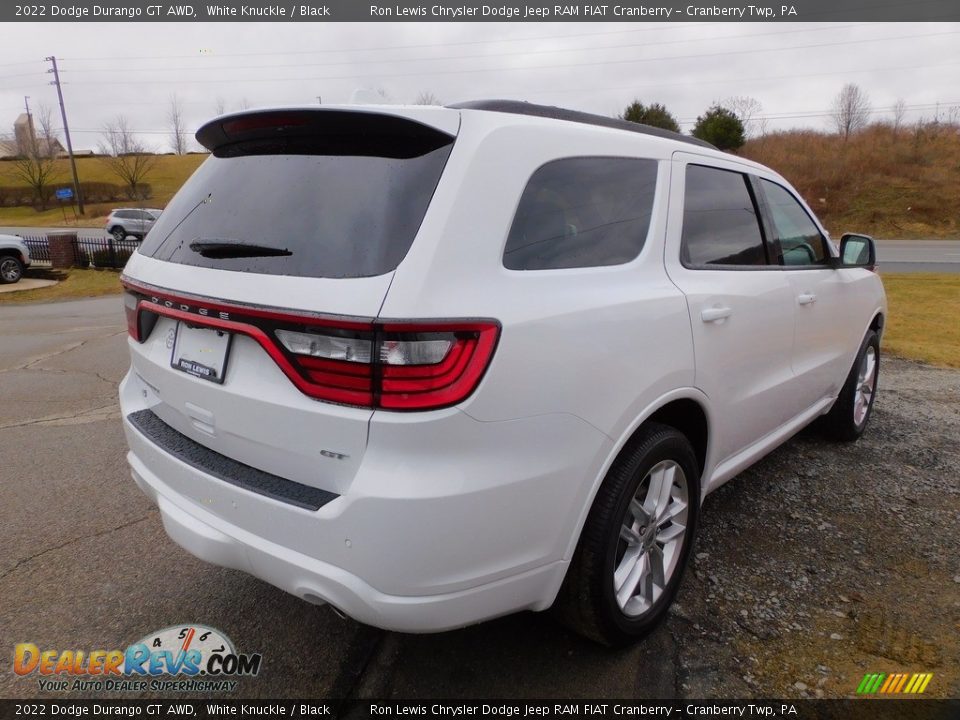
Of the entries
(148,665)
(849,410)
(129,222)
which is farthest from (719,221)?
(129,222)

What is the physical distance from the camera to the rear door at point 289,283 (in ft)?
5.60

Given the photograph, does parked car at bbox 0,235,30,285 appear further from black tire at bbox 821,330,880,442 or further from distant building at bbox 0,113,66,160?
distant building at bbox 0,113,66,160

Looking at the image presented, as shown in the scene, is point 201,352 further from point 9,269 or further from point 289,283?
point 9,269

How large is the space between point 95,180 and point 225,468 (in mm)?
83593

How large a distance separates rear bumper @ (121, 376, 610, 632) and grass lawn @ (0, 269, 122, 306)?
13906 millimetres

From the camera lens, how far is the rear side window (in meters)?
1.94

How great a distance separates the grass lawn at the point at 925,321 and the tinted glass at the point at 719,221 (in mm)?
4942

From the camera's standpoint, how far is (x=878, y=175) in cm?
3916

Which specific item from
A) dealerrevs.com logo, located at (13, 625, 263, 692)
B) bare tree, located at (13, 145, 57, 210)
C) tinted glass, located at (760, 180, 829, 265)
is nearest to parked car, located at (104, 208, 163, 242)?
bare tree, located at (13, 145, 57, 210)

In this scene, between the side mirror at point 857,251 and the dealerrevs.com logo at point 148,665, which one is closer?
the dealerrevs.com logo at point 148,665

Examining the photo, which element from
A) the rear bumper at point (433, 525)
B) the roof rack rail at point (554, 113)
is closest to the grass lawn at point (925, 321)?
the roof rack rail at point (554, 113)

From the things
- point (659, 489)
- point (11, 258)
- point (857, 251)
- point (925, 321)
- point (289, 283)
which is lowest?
point (11, 258)

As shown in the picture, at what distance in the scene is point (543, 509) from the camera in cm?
186

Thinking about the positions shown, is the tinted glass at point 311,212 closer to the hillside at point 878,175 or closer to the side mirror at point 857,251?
the side mirror at point 857,251
